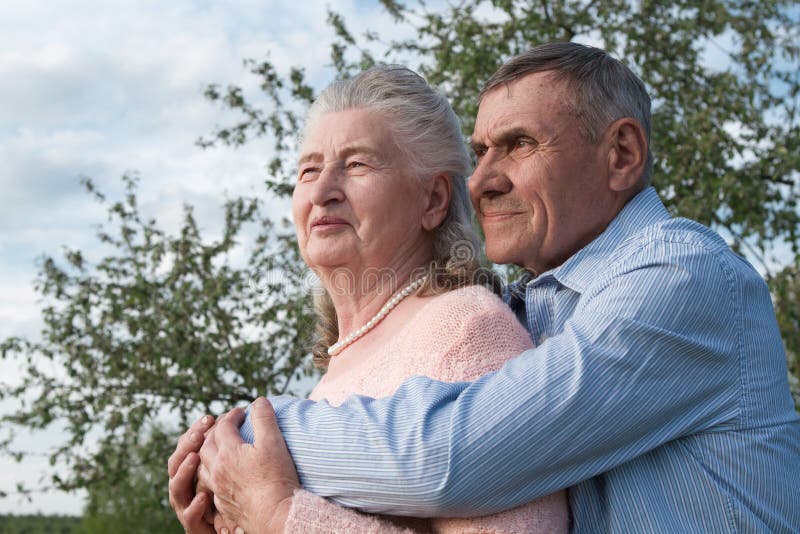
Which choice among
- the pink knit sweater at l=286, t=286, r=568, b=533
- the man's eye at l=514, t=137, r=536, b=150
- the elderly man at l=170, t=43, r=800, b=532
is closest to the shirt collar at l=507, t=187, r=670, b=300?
the elderly man at l=170, t=43, r=800, b=532

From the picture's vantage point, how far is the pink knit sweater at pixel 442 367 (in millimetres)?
1948

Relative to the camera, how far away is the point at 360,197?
254cm

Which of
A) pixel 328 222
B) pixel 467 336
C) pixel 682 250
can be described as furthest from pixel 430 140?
pixel 682 250

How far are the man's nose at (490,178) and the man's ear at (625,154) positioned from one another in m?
0.32

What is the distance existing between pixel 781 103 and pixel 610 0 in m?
1.72

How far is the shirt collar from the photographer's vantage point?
2355 millimetres

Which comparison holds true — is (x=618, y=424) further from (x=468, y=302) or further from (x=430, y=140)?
(x=430, y=140)

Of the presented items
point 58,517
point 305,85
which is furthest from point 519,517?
point 58,517

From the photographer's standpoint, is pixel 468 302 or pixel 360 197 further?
pixel 360 197

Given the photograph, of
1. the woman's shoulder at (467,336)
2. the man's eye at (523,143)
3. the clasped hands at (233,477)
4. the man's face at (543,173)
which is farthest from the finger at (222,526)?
the man's eye at (523,143)

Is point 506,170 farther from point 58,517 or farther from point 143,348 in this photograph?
point 58,517

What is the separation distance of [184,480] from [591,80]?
5.40 feet

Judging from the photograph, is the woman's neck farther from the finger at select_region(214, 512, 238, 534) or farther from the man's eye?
the finger at select_region(214, 512, 238, 534)

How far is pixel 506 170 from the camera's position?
2.63m
